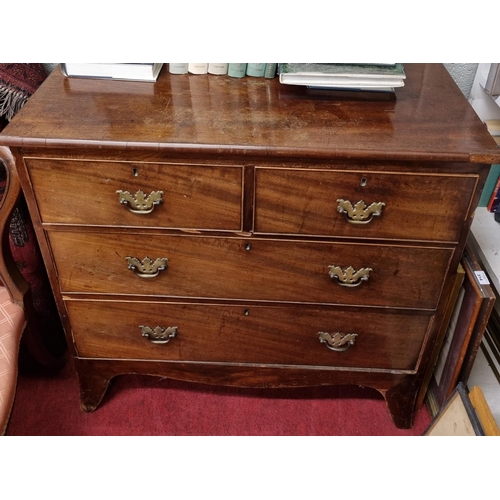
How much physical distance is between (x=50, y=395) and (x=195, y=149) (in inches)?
42.9

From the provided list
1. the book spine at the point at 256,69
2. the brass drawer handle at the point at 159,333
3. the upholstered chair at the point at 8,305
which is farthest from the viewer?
the brass drawer handle at the point at 159,333

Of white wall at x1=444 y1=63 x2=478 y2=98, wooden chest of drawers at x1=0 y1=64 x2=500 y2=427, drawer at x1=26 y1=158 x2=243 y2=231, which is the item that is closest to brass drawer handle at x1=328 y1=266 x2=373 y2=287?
wooden chest of drawers at x1=0 y1=64 x2=500 y2=427

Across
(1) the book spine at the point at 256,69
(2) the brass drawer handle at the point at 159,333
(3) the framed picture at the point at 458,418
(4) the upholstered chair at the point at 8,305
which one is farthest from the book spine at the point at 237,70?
(3) the framed picture at the point at 458,418

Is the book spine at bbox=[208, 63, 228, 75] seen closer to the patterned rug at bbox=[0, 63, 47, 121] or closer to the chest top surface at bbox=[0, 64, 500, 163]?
the chest top surface at bbox=[0, 64, 500, 163]

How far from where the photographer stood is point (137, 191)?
1224 millimetres

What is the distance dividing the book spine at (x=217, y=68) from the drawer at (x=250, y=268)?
0.44 meters

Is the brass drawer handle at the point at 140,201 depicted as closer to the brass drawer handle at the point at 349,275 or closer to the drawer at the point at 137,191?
the drawer at the point at 137,191

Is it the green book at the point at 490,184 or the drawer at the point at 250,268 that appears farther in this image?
the green book at the point at 490,184

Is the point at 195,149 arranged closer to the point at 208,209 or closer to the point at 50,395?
the point at 208,209

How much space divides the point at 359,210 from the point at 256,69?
463mm

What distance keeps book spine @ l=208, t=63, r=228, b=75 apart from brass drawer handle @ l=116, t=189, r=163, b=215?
0.39 m

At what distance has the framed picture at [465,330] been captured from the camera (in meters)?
1.38

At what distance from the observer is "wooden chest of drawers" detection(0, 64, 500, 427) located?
1166mm

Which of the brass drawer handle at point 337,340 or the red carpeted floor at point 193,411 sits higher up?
the brass drawer handle at point 337,340
